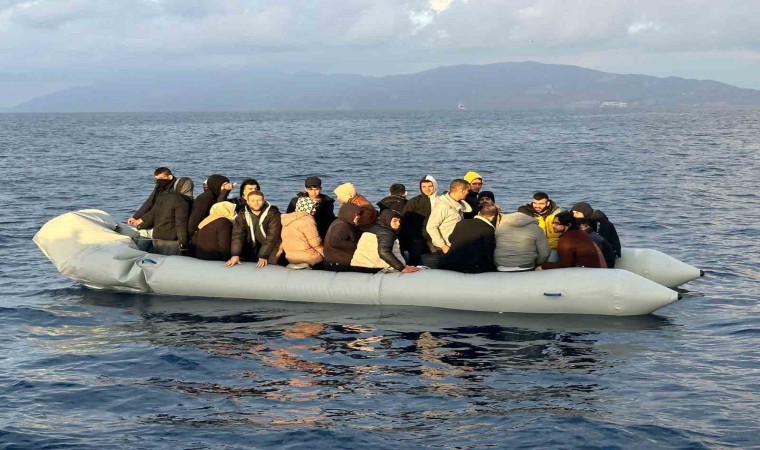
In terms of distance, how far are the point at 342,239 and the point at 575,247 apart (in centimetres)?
343

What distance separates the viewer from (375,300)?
45.3 ft

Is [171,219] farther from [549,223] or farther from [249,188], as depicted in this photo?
[549,223]

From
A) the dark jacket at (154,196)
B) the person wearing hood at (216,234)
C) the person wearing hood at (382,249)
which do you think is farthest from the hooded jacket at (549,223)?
the dark jacket at (154,196)

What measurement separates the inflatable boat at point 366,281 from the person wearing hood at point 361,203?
0.98 metres

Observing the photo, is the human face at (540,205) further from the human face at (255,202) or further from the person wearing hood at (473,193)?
the human face at (255,202)

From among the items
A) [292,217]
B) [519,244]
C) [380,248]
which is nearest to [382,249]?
[380,248]

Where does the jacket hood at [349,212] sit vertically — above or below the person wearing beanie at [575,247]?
above

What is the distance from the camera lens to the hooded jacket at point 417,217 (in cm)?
1430

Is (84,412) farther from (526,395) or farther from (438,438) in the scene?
(526,395)

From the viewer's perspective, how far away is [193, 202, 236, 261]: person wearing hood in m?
14.4

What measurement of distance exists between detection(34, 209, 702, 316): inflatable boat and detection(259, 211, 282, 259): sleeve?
0.27m

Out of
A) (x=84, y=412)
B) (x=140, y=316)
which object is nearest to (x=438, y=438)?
(x=84, y=412)

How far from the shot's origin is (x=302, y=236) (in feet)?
46.2

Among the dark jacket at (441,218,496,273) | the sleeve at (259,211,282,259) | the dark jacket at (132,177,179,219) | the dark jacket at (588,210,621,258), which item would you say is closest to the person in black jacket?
the dark jacket at (441,218,496,273)
